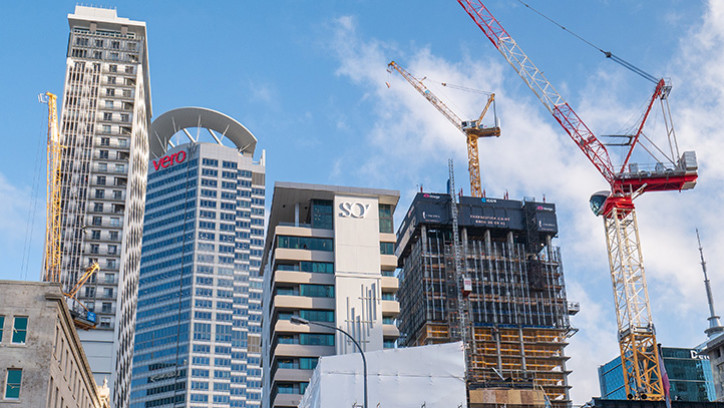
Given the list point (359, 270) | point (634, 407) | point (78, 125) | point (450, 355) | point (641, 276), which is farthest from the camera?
point (78, 125)

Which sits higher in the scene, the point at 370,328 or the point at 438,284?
the point at 438,284

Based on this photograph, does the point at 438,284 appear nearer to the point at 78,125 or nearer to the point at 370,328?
the point at 370,328

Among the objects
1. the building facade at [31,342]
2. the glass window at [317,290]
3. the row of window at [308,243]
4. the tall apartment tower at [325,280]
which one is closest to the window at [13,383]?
the building facade at [31,342]

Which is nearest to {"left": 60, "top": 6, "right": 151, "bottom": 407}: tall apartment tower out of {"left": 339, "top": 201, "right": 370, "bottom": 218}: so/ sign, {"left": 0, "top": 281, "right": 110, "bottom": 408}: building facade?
{"left": 339, "top": 201, "right": 370, "bottom": 218}: so/ sign

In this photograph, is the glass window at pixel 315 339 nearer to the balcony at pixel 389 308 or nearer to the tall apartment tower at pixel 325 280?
the tall apartment tower at pixel 325 280

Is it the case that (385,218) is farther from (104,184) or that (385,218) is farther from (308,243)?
(104,184)

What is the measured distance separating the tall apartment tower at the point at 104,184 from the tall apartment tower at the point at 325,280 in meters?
A: 36.0

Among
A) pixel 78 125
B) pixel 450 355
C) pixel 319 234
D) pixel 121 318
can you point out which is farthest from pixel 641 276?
pixel 78 125

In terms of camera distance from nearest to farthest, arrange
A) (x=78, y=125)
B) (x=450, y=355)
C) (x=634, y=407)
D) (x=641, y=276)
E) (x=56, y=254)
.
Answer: (x=634, y=407), (x=450, y=355), (x=641, y=276), (x=56, y=254), (x=78, y=125)

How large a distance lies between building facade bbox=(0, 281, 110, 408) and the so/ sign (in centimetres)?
8374

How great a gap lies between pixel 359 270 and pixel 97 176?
227 ft

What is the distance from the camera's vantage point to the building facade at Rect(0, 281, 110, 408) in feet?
213

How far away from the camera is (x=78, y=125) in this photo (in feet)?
620

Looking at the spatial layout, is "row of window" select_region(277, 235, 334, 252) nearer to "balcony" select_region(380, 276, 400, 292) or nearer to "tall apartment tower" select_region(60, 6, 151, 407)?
"balcony" select_region(380, 276, 400, 292)
